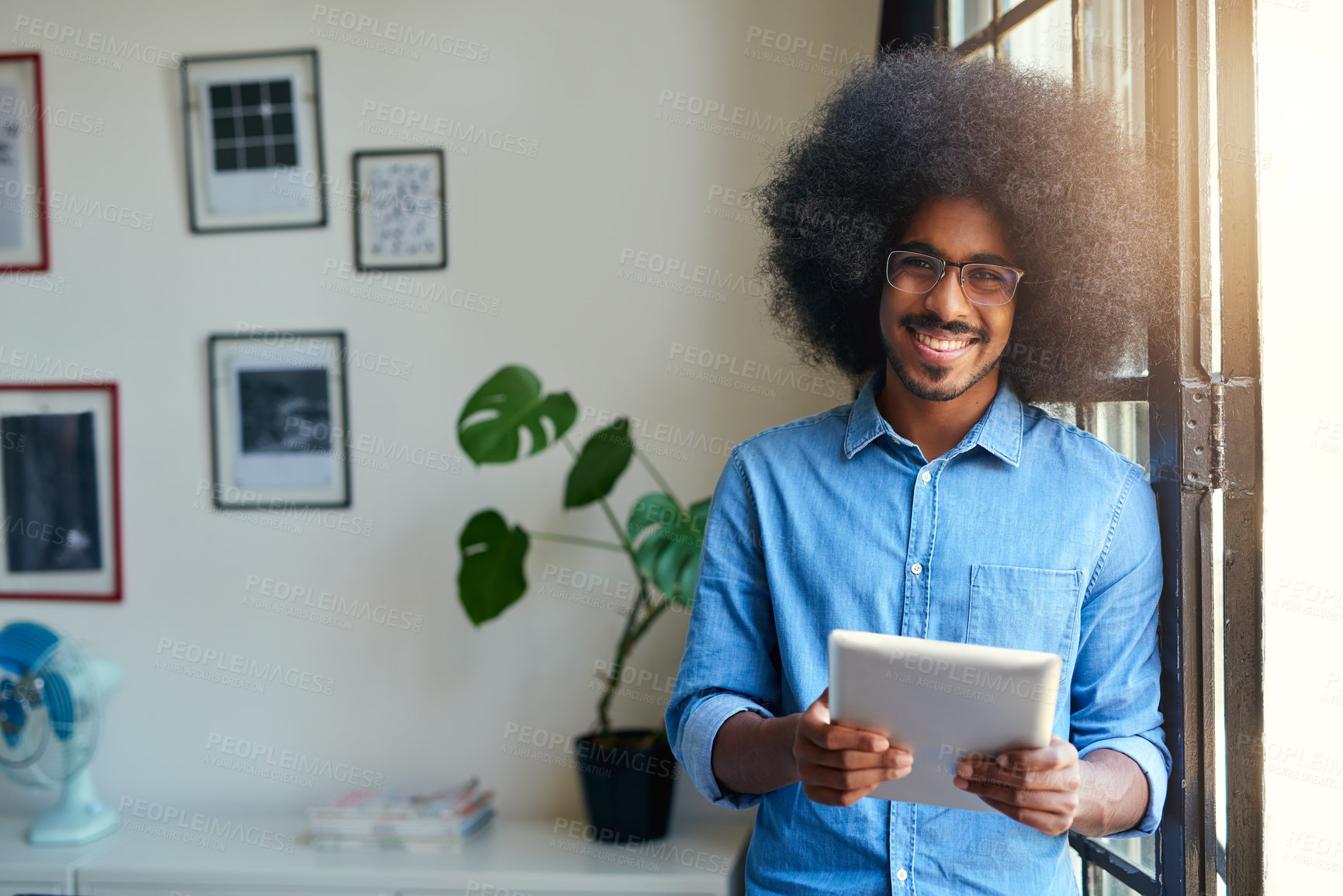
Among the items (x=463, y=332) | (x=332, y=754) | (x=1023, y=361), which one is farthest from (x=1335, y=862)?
(x=332, y=754)

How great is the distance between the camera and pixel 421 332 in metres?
2.58

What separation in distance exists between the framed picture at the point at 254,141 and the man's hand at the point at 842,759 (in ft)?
6.81

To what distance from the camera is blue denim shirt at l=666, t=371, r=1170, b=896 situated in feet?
3.96

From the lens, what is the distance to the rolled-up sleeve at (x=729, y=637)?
4.19 feet

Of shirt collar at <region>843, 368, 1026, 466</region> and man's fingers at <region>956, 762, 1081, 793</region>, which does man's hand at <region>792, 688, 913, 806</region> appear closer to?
man's fingers at <region>956, 762, 1081, 793</region>

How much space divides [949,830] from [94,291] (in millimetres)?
2553

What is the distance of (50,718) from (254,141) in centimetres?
150

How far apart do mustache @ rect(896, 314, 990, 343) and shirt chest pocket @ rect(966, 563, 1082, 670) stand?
288 millimetres

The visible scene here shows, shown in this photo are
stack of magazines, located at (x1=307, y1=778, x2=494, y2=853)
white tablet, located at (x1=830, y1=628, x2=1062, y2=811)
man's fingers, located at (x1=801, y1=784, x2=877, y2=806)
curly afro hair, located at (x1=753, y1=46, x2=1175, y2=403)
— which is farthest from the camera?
stack of magazines, located at (x1=307, y1=778, x2=494, y2=853)

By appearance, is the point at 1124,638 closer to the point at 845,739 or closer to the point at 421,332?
the point at 845,739

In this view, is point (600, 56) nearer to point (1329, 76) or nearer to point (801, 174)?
point (801, 174)
